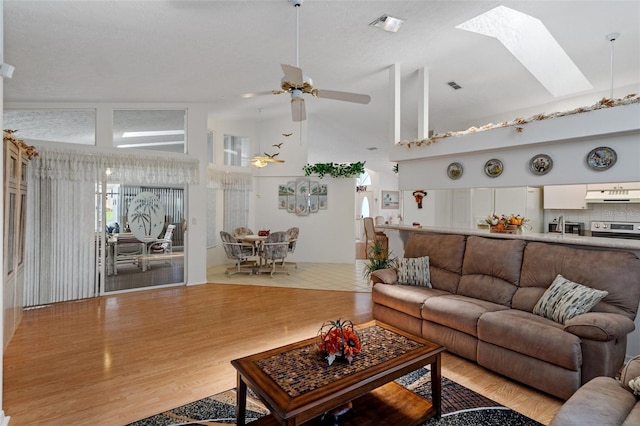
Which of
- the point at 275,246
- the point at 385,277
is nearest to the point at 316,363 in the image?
the point at 385,277

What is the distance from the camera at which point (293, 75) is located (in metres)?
2.99

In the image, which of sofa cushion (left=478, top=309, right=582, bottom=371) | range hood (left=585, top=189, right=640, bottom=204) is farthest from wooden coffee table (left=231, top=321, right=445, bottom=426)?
range hood (left=585, top=189, right=640, bottom=204)

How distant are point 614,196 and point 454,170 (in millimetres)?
2667

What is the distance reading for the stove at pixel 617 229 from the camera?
16.9ft

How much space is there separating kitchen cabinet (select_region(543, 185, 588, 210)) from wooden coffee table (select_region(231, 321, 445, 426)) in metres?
4.58

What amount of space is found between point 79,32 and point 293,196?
570 cm

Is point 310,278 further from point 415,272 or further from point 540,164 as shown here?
point 540,164

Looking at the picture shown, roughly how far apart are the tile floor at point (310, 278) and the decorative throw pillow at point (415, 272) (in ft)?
5.79

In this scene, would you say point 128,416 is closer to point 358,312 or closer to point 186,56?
point 358,312

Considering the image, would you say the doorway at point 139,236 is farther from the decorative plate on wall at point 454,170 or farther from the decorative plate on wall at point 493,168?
the decorative plate on wall at point 493,168

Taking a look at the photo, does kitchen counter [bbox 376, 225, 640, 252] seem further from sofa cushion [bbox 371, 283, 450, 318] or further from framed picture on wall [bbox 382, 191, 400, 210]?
framed picture on wall [bbox 382, 191, 400, 210]

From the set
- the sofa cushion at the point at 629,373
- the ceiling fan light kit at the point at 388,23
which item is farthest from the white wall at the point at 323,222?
the sofa cushion at the point at 629,373

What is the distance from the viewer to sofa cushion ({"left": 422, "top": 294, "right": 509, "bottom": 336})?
119 inches

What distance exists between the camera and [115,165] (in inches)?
212
